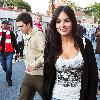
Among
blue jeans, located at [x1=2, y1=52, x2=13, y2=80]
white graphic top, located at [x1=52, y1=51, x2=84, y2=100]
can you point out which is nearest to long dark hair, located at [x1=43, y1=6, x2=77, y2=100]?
white graphic top, located at [x1=52, y1=51, x2=84, y2=100]

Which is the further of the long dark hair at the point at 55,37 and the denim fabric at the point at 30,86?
the denim fabric at the point at 30,86

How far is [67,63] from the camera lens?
343 centimetres

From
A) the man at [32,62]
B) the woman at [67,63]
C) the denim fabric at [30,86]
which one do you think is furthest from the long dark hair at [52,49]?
the denim fabric at [30,86]

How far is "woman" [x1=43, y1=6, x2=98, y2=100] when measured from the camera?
339 centimetres

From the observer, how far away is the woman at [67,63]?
11.1ft

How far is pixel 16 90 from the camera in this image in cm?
948

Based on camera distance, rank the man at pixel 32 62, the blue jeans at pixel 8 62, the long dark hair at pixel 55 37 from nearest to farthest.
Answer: the long dark hair at pixel 55 37 < the man at pixel 32 62 < the blue jeans at pixel 8 62

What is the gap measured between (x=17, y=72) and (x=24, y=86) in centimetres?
775

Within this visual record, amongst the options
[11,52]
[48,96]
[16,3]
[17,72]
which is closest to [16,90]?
[11,52]

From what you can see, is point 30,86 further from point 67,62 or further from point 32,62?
point 67,62

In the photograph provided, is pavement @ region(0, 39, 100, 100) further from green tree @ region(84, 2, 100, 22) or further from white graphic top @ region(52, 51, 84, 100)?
green tree @ region(84, 2, 100, 22)

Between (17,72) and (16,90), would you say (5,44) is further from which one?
(17,72)

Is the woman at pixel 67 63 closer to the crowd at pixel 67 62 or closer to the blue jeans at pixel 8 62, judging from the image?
the crowd at pixel 67 62

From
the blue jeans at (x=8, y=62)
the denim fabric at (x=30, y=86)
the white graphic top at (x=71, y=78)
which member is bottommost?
the blue jeans at (x=8, y=62)
